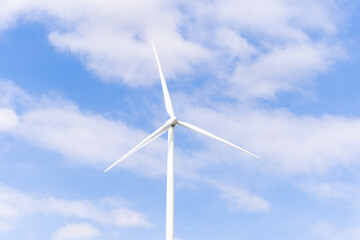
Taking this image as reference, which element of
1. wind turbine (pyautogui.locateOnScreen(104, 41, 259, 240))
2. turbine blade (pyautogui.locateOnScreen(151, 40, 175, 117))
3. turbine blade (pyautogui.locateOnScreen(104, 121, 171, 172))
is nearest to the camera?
wind turbine (pyautogui.locateOnScreen(104, 41, 259, 240))

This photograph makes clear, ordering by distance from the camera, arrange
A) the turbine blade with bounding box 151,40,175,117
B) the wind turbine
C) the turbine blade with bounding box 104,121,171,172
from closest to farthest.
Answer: the wind turbine
the turbine blade with bounding box 104,121,171,172
the turbine blade with bounding box 151,40,175,117

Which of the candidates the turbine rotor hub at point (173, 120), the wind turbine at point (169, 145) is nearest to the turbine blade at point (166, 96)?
the wind turbine at point (169, 145)

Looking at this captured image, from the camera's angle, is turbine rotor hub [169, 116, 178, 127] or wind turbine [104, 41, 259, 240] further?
turbine rotor hub [169, 116, 178, 127]

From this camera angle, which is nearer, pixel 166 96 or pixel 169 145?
pixel 169 145

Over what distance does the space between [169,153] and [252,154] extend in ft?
25.2

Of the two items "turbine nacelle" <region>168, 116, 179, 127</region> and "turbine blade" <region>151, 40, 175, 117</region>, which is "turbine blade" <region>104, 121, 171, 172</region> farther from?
"turbine blade" <region>151, 40, 175, 117</region>

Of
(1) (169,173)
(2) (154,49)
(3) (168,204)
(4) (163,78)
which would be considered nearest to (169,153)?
(1) (169,173)

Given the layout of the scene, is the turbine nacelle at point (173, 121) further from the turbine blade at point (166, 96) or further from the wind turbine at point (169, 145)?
the turbine blade at point (166, 96)

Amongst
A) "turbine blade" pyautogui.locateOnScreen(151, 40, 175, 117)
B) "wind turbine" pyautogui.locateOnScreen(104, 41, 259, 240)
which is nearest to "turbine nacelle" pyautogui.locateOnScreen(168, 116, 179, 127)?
"wind turbine" pyautogui.locateOnScreen(104, 41, 259, 240)

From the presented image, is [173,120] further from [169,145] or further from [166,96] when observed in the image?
[166,96]

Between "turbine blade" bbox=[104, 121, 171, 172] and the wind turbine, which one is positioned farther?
"turbine blade" bbox=[104, 121, 171, 172]

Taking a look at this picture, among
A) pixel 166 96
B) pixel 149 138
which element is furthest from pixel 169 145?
pixel 166 96

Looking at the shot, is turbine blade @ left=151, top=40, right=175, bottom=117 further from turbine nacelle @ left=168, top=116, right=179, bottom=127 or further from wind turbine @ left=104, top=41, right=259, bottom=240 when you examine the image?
turbine nacelle @ left=168, top=116, right=179, bottom=127

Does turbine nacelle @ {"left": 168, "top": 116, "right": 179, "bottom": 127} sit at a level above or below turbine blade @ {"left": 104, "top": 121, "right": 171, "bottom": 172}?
above
